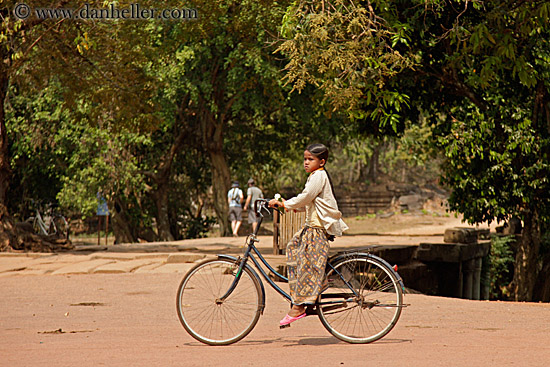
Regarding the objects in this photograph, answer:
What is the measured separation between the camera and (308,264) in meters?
6.17

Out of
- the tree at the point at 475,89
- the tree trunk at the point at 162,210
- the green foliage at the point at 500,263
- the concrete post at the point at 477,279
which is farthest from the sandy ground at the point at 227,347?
the tree trunk at the point at 162,210

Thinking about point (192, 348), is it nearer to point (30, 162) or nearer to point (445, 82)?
point (445, 82)

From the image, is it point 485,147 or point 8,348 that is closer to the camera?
point 8,348

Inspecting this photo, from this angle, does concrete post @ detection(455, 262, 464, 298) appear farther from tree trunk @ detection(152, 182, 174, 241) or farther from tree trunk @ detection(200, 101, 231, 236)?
tree trunk @ detection(152, 182, 174, 241)

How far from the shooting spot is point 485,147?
48.2 ft

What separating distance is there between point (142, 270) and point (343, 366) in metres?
8.15

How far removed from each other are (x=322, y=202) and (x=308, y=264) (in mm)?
536

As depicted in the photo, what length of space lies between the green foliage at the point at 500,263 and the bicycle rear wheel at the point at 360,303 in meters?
15.2

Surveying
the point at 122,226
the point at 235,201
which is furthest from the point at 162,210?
the point at 235,201

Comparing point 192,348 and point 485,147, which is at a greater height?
point 485,147

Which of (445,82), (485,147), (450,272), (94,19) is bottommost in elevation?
(450,272)

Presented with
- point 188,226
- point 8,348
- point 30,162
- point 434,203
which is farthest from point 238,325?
point 434,203

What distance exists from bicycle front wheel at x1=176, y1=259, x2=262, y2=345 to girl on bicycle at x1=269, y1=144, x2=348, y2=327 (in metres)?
0.33

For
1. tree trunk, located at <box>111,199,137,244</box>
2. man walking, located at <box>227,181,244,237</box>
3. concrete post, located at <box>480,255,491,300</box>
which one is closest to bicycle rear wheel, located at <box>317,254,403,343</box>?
concrete post, located at <box>480,255,491,300</box>
